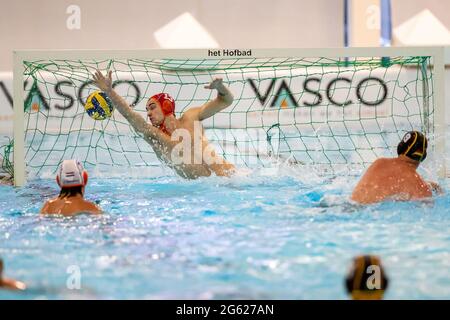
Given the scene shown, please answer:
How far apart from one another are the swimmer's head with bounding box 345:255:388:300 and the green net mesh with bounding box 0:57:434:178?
339 cm

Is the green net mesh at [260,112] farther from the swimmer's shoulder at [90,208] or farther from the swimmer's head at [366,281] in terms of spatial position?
the swimmer's head at [366,281]

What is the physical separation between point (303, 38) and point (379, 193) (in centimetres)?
470

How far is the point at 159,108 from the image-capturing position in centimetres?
493

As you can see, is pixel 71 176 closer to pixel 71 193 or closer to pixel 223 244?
pixel 71 193

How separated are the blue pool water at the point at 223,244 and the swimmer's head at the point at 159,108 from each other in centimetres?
60

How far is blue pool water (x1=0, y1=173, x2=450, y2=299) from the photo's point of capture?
253cm

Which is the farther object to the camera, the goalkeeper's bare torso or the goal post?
the goal post

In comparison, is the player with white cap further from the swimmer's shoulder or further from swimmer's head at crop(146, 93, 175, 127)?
swimmer's head at crop(146, 93, 175, 127)

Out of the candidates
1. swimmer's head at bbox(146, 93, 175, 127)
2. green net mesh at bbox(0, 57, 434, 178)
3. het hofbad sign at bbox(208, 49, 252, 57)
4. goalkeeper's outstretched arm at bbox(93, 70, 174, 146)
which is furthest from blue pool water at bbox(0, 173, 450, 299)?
green net mesh at bbox(0, 57, 434, 178)

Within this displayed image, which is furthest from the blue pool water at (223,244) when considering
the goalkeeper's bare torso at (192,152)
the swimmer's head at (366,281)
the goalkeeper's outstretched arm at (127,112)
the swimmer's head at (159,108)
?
the swimmer's head at (159,108)

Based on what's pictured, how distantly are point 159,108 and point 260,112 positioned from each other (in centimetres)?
199

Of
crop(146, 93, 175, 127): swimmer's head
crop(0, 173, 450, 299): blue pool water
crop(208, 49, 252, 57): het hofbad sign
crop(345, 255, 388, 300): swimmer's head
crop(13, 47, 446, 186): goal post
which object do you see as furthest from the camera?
crop(13, 47, 446, 186): goal post

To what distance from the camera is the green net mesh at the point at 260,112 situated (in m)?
6.11
